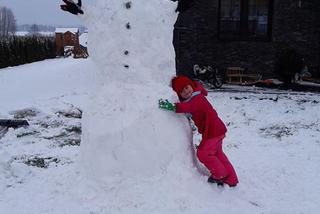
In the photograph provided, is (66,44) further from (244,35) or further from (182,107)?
(182,107)

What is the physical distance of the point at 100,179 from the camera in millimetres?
4500

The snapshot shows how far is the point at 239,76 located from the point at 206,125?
945 centimetres

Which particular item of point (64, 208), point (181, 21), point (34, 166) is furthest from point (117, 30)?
point (181, 21)

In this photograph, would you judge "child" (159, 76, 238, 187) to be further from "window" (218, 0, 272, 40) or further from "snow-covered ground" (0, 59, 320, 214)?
"window" (218, 0, 272, 40)

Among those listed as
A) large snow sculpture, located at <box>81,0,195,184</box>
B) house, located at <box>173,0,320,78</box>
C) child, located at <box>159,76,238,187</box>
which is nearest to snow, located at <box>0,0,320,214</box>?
large snow sculpture, located at <box>81,0,195,184</box>

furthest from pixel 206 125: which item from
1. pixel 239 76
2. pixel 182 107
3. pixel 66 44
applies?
pixel 66 44

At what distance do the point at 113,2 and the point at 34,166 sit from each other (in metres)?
2.86

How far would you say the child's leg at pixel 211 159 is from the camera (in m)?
4.63

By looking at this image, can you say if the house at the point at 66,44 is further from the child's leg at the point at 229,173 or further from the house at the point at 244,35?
the child's leg at the point at 229,173

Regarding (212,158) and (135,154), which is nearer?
(135,154)

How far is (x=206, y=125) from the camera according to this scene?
4605 millimetres

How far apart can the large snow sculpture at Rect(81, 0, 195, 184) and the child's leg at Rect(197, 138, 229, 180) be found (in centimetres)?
25

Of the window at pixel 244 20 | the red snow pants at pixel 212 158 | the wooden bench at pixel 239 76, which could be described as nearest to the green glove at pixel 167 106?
the red snow pants at pixel 212 158

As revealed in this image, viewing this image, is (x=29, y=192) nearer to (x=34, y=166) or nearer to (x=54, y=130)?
(x=34, y=166)
